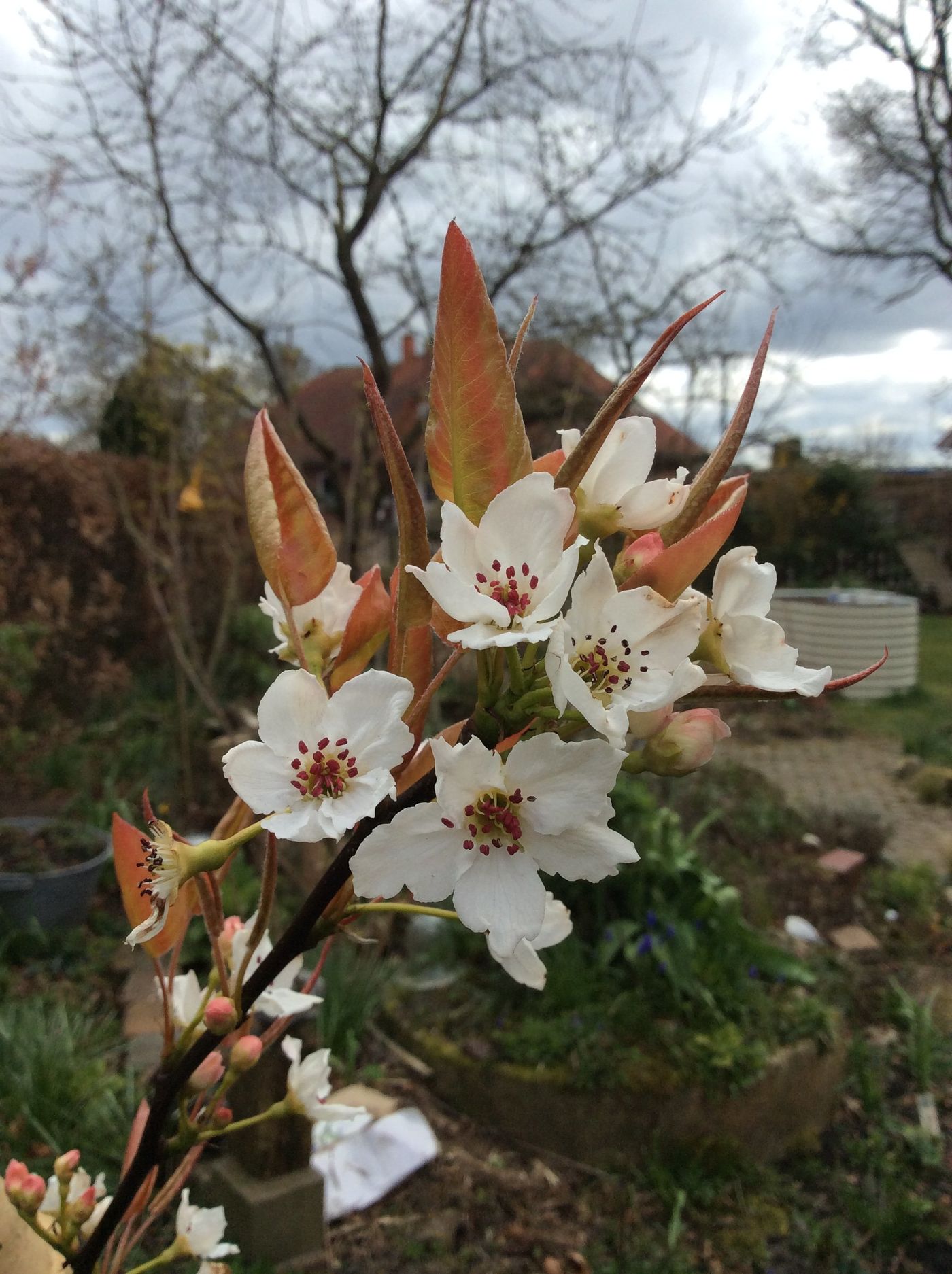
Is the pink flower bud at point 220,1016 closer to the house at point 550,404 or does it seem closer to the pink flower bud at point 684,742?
the pink flower bud at point 684,742

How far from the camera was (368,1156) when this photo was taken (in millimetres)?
2488

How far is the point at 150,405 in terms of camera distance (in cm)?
561

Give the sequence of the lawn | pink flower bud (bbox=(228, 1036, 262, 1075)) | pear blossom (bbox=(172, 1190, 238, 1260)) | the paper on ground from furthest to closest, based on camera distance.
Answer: the lawn < the paper on ground < pear blossom (bbox=(172, 1190, 238, 1260)) < pink flower bud (bbox=(228, 1036, 262, 1075))

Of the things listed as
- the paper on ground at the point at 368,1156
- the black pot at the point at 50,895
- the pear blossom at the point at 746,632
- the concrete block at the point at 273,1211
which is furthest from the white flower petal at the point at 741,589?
the black pot at the point at 50,895

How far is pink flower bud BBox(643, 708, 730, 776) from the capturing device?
1.83 feet

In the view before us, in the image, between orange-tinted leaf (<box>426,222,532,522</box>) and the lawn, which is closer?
orange-tinted leaf (<box>426,222,532,522</box>)

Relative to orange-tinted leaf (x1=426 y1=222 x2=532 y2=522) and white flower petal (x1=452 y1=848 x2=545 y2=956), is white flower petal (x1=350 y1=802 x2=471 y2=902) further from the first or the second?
orange-tinted leaf (x1=426 y1=222 x2=532 y2=522)

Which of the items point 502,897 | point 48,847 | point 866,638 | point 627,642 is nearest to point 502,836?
point 502,897

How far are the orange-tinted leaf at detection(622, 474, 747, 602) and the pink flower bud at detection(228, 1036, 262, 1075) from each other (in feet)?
1.59

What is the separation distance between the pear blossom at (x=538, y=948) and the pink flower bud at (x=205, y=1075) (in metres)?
0.24

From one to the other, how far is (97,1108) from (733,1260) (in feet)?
5.68

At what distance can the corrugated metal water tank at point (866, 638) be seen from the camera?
902 centimetres

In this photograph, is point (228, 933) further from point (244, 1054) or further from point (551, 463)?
point (551, 463)

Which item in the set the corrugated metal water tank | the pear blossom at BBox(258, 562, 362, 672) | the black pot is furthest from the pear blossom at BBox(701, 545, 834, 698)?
the corrugated metal water tank
